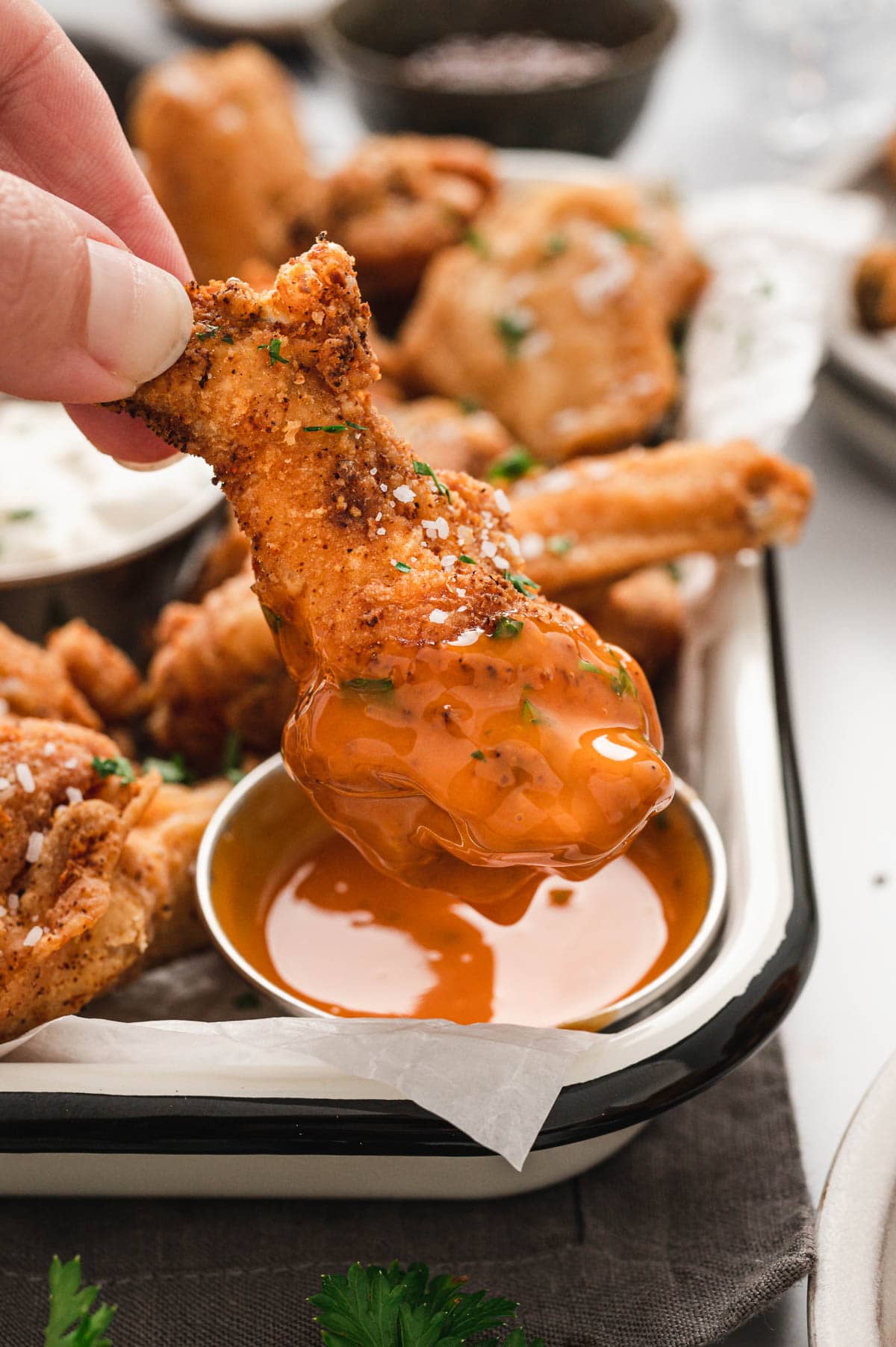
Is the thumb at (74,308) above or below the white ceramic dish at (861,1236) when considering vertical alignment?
above

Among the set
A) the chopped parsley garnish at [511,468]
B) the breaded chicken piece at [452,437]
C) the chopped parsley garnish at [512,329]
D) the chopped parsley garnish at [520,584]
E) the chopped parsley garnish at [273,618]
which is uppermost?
the chopped parsley garnish at [520,584]

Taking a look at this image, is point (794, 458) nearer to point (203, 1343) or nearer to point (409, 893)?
point (409, 893)

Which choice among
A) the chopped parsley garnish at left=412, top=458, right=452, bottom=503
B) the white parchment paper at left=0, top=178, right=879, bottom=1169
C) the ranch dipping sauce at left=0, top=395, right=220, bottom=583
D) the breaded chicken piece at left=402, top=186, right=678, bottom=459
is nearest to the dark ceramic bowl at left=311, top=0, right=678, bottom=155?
the white parchment paper at left=0, top=178, right=879, bottom=1169

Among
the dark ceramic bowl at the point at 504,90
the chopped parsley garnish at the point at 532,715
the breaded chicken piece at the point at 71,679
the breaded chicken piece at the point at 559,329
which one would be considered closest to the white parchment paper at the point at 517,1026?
the breaded chicken piece at the point at 559,329

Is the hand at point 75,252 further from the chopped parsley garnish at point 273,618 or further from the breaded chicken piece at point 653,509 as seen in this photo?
the breaded chicken piece at point 653,509

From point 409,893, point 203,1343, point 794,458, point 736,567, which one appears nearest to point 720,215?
point 794,458

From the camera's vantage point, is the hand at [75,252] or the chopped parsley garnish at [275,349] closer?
the hand at [75,252]
